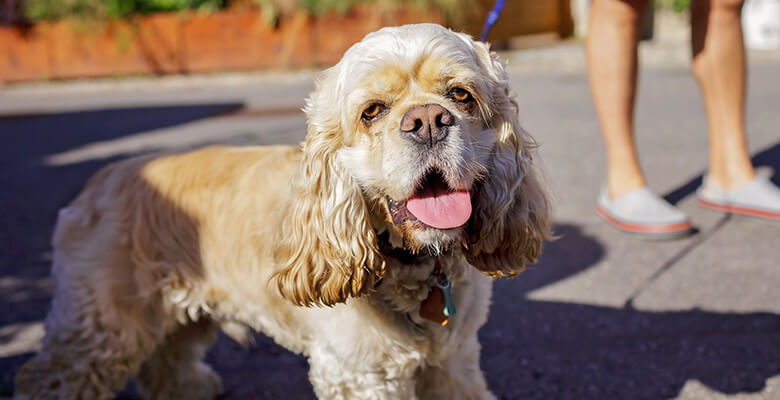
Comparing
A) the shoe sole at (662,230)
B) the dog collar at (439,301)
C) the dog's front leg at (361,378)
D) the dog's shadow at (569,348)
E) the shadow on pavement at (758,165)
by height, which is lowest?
the shadow on pavement at (758,165)

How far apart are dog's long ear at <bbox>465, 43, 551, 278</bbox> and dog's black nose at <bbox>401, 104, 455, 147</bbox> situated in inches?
10.3

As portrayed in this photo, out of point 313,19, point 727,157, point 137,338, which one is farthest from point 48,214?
point 313,19

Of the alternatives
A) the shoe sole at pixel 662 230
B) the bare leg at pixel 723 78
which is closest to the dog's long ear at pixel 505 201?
the shoe sole at pixel 662 230

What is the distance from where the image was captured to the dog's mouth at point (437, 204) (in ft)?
6.42

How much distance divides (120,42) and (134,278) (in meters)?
13.1

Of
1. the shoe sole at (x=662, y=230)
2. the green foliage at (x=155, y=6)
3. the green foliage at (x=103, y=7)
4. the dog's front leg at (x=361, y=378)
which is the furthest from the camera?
the green foliage at (x=103, y=7)

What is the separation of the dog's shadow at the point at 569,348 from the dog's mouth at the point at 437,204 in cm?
96

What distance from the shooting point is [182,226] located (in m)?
2.54

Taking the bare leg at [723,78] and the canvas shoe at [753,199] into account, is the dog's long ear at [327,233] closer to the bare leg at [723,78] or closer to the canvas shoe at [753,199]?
the bare leg at [723,78]

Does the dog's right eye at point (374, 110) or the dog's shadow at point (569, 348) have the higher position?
the dog's right eye at point (374, 110)

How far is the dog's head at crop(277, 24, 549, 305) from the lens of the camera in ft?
6.43

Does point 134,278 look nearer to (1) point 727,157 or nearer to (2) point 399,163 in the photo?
(2) point 399,163

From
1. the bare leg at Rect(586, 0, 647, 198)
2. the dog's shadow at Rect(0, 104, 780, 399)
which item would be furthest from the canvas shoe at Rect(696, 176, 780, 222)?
the dog's shadow at Rect(0, 104, 780, 399)

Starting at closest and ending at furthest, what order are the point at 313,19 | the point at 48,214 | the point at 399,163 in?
1. the point at 399,163
2. the point at 48,214
3. the point at 313,19
